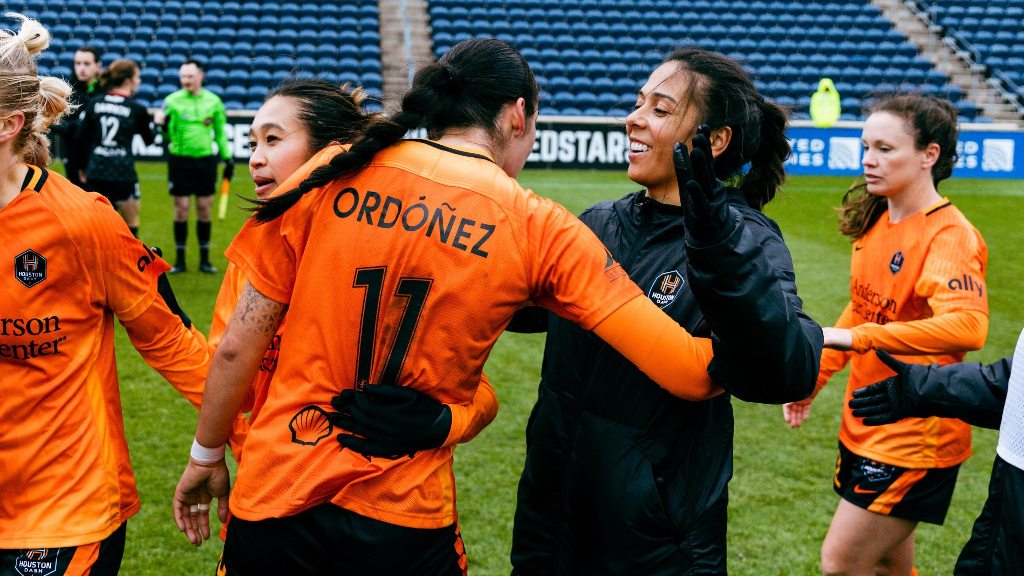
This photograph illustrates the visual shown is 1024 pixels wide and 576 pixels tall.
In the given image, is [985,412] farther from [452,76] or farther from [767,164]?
[452,76]

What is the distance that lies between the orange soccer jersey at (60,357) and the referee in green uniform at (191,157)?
7.26 metres

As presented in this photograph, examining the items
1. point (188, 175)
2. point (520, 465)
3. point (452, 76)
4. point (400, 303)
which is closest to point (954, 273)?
point (452, 76)

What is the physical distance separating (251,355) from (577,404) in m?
0.76

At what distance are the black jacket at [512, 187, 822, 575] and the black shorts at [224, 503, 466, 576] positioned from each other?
1.44ft

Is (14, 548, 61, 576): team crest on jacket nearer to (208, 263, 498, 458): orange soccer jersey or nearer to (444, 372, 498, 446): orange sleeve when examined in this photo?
(208, 263, 498, 458): orange soccer jersey

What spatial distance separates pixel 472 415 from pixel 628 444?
39 cm

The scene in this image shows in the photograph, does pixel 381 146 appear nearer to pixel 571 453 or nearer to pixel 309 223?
pixel 309 223

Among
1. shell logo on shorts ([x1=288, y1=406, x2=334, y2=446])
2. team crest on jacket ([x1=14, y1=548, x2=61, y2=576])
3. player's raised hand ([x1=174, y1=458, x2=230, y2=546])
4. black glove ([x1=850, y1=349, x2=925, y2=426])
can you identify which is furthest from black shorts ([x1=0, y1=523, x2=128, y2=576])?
black glove ([x1=850, y1=349, x2=925, y2=426])

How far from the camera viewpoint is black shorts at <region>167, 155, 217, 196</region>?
9.44m

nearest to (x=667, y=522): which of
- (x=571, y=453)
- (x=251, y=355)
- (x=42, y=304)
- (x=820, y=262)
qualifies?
(x=571, y=453)

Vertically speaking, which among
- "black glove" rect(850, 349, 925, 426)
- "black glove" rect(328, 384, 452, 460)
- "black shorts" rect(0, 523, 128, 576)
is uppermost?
"black glove" rect(328, 384, 452, 460)

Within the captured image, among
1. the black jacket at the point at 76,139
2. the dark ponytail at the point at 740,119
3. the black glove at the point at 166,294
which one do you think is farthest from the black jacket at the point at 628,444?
the black jacket at the point at 76,139

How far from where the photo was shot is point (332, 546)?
6.18ft

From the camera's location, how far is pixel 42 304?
7.22 ft
